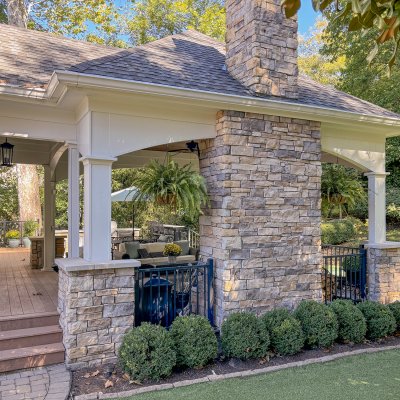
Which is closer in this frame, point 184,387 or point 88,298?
point 184,387

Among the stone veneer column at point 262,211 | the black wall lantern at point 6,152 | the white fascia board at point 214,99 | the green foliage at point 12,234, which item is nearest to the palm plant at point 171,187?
the stone veneer column at point 262,211

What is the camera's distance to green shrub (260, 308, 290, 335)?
4.91 meters

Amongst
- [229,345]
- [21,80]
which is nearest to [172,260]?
[229,345]

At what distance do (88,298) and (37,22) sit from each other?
15.3 metres

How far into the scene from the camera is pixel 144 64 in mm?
5359

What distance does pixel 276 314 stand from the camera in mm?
5039

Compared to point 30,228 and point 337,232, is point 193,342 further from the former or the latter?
point 30,228

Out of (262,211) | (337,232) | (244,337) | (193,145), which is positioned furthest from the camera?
(337,232)

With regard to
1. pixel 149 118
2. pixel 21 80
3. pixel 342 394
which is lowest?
pixel 342 394

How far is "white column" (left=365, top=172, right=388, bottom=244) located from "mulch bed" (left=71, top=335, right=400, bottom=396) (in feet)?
7.46

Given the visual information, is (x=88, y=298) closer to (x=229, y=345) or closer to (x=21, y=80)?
(x=229, y=345)

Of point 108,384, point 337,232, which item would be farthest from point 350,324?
point 337,232

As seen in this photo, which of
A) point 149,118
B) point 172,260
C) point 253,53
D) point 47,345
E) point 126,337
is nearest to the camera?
point 126,337

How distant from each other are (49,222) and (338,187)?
593 centimetres
